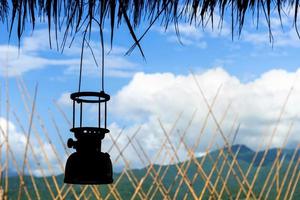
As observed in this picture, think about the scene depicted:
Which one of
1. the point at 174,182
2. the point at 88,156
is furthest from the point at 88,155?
the point at 174,182

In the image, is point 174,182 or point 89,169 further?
point 174,182

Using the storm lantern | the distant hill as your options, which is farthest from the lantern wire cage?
the distant hill

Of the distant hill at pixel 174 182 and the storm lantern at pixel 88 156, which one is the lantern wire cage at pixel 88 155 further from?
the distant hill at pixel 174 182

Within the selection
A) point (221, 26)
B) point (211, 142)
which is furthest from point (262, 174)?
point (221, 26)

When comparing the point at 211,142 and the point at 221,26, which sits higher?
the point at 221,26

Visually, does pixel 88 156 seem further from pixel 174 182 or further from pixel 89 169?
pixel 174 182

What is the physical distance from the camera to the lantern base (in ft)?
4.51

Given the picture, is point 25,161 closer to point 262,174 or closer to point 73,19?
point 73,19

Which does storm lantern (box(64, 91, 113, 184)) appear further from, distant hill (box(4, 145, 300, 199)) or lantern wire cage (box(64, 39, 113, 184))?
distant hill (box(4, 145, 300, 199))

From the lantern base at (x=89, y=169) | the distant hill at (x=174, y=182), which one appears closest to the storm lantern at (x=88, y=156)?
the lantern base at (x=89, y=169)

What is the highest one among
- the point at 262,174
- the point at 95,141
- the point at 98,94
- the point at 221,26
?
the point at 221,26

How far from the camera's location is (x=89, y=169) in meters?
1.37

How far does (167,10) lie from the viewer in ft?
4.84

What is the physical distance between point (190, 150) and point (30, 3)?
1351mm
